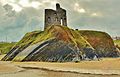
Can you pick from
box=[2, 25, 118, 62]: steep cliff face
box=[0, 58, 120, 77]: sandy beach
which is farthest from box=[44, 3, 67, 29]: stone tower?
box=[0, 58, 120, 77]: sandy beach

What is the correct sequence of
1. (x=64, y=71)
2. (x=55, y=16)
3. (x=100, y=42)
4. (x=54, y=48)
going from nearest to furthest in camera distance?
(x=64, y=71) → (x=54, y=48) → (x=55, y=16) → (x=100, y=42)

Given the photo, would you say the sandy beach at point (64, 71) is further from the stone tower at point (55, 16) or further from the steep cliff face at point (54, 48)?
the stone tower at point (55, 16)

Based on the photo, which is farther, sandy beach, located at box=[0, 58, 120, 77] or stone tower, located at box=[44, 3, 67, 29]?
stone tower, located at box=[44, 3, 67, 29]

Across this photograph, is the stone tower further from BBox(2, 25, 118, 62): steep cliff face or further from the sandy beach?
the sandy beach

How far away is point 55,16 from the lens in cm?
8688

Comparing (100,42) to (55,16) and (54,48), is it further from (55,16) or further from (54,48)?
(54,48)

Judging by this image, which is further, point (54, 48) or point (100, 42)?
point (100, 42)

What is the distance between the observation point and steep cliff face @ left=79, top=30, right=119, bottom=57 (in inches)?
3575

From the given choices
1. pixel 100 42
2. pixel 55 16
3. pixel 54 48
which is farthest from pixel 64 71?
pixel 100 42

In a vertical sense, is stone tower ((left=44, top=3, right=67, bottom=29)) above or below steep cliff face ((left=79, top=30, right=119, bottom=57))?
above

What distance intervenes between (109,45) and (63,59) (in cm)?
3209

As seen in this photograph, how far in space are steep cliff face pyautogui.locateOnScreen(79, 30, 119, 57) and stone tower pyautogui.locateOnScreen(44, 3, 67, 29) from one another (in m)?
8.66

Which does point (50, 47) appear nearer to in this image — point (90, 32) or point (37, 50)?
point (37, 50)

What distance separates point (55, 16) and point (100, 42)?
16983 millimetres
